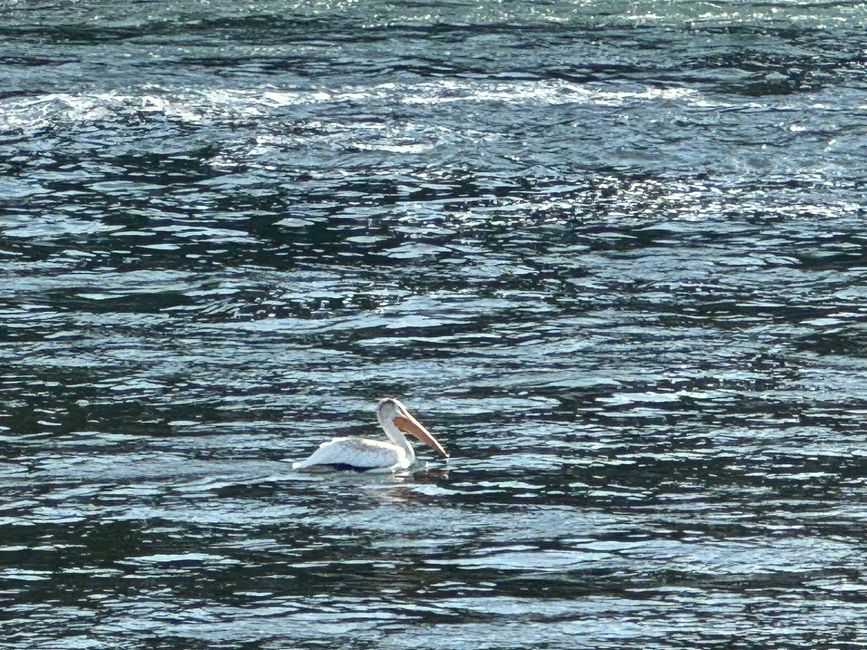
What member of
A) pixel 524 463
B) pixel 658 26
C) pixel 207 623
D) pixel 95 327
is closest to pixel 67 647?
pixel 207 623

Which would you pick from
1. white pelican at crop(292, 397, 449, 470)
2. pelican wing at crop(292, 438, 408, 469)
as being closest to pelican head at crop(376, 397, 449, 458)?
white pelican at crop(292, 397, 449, 470)

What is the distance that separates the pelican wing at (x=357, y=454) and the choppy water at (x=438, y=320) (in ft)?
0.59

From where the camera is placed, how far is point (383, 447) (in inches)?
655

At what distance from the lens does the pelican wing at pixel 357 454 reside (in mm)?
15930

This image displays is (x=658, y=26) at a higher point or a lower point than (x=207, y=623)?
higher

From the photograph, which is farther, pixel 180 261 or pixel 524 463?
pixel 180 261

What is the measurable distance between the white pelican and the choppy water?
0.19 meters

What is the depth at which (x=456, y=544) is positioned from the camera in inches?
562

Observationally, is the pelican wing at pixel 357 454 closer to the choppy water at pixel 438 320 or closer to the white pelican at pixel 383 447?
the white pelican at pixel 383 447

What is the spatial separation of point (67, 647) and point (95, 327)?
809 centimetres

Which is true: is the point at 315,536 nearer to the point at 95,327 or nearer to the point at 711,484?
the point at 711,484

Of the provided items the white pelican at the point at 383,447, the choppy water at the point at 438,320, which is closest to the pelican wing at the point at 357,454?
the white pelican at the point at 383,447

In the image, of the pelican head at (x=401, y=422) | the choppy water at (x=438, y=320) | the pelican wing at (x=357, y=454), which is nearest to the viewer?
the choppy water at (x=438, y=320)

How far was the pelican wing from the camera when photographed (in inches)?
627
